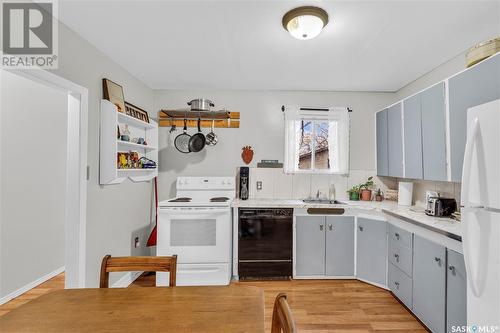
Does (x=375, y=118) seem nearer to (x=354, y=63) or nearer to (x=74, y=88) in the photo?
(x=354, y=63)

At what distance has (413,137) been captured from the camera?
2543mm

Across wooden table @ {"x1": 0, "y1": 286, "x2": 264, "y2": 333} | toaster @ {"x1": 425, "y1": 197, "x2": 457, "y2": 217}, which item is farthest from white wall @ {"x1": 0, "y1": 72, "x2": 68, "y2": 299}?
toaster @ {"x1": 425, "y1": 197, "x2": 457, "y2": 217}

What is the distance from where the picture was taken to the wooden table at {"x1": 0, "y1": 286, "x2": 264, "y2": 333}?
2.89 ft

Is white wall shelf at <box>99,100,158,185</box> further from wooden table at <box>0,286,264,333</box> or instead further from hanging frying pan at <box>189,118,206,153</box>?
wooden table at <box>0,286,264,333</box>

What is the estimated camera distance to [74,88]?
201 centimetres

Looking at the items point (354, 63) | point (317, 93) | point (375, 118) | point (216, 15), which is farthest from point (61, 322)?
point (375, 118)

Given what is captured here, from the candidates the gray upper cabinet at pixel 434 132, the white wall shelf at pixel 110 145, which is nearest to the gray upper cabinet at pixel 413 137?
the gray upper cabinet at pixel 434 132

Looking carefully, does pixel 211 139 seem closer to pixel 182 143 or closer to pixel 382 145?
pixel 182 143

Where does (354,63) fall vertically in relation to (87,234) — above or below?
above

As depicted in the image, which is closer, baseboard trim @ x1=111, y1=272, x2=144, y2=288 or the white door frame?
the white door frame

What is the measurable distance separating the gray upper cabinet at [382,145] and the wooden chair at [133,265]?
286cm

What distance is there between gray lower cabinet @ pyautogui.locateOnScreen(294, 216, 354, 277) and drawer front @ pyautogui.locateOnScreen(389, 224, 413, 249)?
445 mm

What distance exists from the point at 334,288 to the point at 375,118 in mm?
2313

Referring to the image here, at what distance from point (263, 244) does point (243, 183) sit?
0.83m
